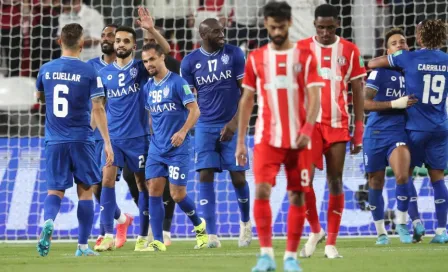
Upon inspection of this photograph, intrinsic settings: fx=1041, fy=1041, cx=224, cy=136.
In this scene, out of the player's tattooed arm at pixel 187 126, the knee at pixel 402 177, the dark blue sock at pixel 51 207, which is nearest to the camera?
the dark blue sock at pixel 51 207

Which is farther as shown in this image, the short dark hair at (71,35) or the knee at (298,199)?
the short dark hair at (71,35)

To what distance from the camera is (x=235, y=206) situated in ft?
44.4

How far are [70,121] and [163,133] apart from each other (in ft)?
4.08

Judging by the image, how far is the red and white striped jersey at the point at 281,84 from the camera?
7.07 meters

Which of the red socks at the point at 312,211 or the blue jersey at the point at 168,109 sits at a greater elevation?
the blue jersey at the point at 168,109

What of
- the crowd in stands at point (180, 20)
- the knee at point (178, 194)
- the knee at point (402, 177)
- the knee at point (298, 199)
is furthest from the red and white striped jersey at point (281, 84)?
the crowd in stands at point (180, 20)

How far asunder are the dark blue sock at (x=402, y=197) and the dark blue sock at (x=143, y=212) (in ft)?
8.71

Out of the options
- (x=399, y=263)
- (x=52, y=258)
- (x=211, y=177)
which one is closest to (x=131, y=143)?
(x=211, y=177)

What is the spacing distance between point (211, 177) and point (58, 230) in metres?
3.19

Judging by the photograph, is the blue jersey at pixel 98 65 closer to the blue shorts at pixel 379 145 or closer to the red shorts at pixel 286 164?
the blue shorts at pixel 379 145

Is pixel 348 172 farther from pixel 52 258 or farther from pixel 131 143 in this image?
pixel 52 258

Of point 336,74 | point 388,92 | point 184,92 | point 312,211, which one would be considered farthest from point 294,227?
point 388,92

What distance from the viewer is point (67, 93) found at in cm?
925

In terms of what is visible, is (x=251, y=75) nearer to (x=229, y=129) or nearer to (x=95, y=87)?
(x=95, y=87)
